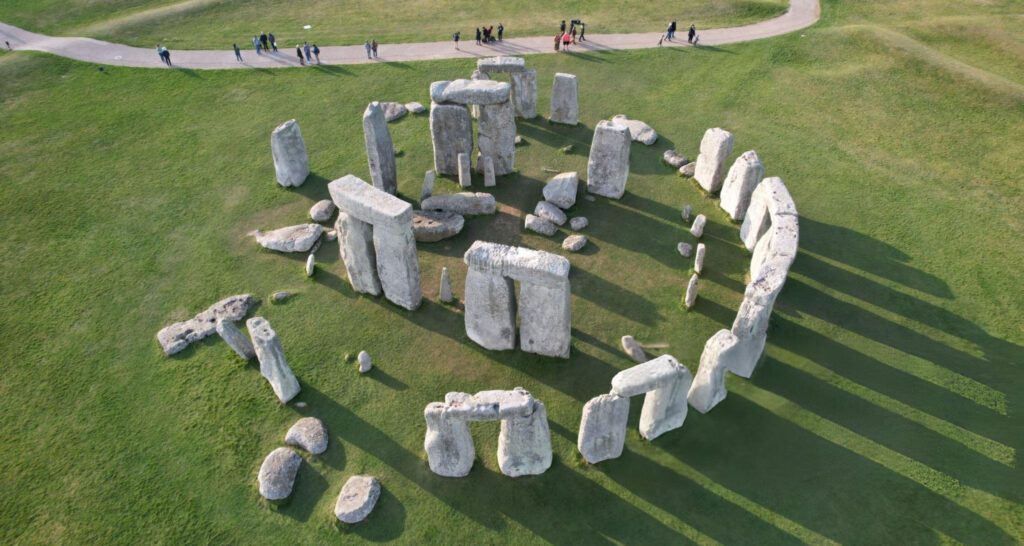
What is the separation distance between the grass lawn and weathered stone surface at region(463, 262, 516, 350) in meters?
18.4

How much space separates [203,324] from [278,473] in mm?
4757

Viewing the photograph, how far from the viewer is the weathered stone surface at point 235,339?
1271cm

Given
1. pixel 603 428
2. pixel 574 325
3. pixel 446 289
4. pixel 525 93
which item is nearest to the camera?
pixel 603 428

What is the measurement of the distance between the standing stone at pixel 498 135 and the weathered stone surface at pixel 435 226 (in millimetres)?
2707

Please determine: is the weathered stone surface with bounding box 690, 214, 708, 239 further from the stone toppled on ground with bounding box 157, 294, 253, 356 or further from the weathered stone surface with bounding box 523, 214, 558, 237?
the stone toppled on ground with bounding box 157, 294, 253, 356

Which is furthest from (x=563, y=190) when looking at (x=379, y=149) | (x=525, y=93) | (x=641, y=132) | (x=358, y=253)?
(x=358, y=253)

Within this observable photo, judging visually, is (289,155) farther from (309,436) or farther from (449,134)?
(309,436)

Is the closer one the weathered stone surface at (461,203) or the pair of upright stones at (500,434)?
the pair of upright stones at (500,434)

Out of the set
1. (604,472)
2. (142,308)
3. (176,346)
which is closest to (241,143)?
(142,308)

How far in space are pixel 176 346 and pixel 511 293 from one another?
289 inches

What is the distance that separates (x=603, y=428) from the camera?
1080 centimetres

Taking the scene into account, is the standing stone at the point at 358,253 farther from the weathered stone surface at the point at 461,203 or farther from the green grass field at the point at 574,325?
the weathered stone surface at the point at 461,203

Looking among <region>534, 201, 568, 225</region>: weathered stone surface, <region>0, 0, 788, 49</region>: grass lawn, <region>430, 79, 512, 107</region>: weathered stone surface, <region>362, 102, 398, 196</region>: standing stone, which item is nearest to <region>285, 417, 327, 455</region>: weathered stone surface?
<region>362, 102, 398, 196</region>: standing stone

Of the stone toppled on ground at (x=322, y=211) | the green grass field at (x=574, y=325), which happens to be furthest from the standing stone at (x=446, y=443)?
the stone toppled on ground at (x=322, y=211)
